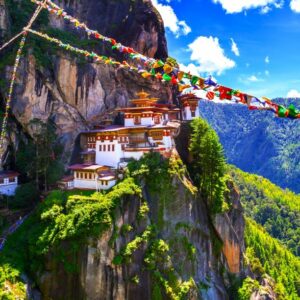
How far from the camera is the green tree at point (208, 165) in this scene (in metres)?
46.9

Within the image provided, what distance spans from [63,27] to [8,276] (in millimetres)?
38319

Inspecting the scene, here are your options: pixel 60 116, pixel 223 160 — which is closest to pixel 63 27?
pixel 60 116

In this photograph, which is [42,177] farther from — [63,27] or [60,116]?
[63,27]

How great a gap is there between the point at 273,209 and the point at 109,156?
10958cm

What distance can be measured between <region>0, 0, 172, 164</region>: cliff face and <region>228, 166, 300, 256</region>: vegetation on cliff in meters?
85.7

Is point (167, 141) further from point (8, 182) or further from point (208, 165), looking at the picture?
point (8, 182)

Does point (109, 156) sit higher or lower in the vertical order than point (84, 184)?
higher

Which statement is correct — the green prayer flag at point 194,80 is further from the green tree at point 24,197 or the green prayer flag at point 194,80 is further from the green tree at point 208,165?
the green tree at point 24,197

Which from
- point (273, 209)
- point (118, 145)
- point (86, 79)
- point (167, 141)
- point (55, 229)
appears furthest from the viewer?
point (273, 209)

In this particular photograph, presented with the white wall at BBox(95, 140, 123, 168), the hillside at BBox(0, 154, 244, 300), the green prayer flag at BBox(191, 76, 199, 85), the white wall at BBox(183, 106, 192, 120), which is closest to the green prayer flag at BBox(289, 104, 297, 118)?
the green prayer flag at BBox(191, 76, 199, 85)

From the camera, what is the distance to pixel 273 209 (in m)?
139

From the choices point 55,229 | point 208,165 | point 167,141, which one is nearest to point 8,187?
point 55,229

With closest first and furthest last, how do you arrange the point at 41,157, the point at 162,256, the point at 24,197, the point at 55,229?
the point at 55,229
the point at 162,256
the point at 24,197
the point at 41,157

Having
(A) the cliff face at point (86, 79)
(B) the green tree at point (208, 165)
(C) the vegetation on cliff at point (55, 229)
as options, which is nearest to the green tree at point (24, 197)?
(C) the vegetation on cliff at point (55, 229)
